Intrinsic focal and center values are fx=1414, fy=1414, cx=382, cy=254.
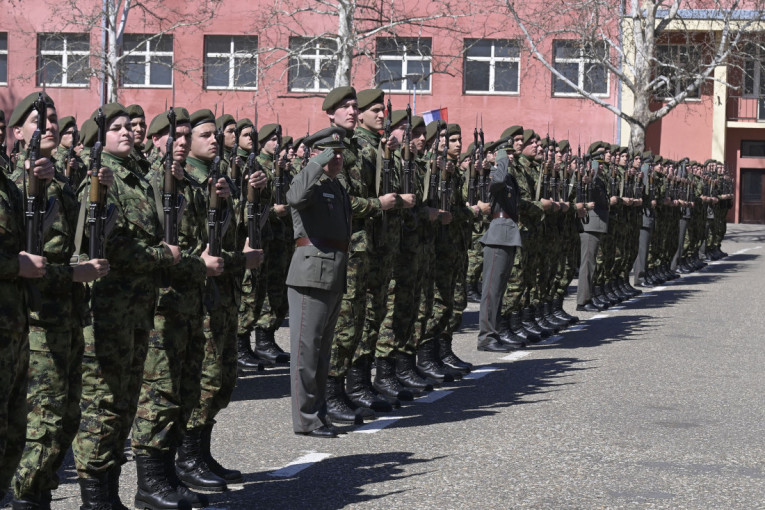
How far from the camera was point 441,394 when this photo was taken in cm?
1070

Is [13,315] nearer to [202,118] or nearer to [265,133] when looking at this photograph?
[202,118]

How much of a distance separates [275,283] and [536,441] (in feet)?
16.1

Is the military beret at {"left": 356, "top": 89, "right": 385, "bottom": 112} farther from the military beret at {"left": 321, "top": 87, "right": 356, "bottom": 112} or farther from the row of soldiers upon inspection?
the military beret at {"left": 321, "top": 87, "right": 356, "bottom": 112}

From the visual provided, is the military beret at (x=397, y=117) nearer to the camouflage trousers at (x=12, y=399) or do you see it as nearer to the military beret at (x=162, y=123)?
the military beret at (x=162, y=123)

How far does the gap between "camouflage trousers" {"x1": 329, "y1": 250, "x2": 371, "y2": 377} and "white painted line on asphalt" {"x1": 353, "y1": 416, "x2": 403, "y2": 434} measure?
0.39 meters

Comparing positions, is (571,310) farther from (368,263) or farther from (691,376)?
(368,263)

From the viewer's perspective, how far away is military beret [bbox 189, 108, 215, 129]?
7.66 metres

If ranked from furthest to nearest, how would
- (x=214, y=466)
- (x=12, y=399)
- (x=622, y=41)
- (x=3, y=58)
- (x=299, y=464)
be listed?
(x=3, y=58) → (x=622, y=41) → (x=299, y=464) → (x=214, y=466) → (x=12, y=399)

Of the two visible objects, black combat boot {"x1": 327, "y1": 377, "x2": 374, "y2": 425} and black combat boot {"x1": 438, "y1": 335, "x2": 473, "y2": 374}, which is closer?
black combat boot {"x1": 327, "y1": 377, "x2": 374, "y2": 425}

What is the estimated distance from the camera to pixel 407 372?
10953 mm

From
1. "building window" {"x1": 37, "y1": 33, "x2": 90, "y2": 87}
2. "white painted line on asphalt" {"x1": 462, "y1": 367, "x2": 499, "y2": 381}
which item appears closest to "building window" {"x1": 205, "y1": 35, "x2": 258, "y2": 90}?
"building window" {"x1": 37, "y1": 33, "x2": 90, "y2": 87}

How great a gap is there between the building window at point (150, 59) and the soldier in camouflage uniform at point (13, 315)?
35.1 metres

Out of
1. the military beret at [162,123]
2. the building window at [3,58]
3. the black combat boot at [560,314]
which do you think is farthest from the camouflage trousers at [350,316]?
the building window at [3,58]

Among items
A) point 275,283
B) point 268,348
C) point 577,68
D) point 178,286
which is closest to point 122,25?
point 577,68
